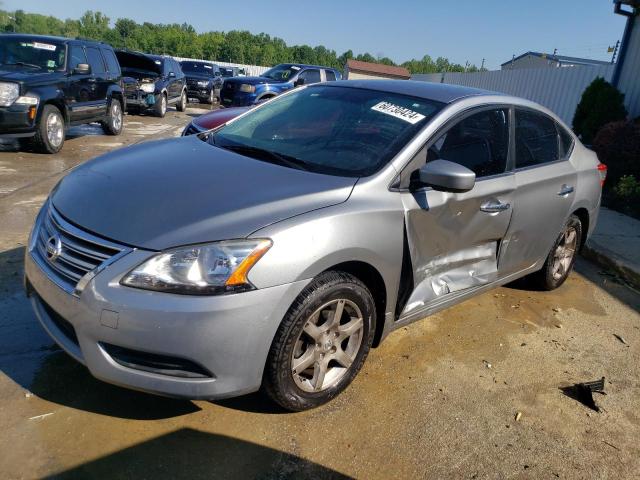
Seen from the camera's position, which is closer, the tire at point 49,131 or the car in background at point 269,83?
the tire at point 49,131

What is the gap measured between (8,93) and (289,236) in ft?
23.1

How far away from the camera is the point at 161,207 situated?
2.43 meters

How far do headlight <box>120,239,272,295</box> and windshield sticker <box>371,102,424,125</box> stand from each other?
149 cm

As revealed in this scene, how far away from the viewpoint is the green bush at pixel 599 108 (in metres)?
10.3

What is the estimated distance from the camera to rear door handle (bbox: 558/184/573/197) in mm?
4125

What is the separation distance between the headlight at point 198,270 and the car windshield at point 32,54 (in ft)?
26.0

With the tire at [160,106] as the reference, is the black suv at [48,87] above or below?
above

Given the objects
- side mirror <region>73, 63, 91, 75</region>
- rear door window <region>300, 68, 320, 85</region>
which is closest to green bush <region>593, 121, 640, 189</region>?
rear door window <region>300, 68, 320, 85</region>

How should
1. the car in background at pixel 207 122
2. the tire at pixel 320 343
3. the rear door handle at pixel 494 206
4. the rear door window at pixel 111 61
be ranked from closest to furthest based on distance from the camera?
the tire at pixel 320 343
the rear door handle at pixel 494 206
the car in background at pixel 207 122
the rear door window at pixel 111 61

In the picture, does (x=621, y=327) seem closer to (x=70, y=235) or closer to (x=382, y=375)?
(x=382, y=375)

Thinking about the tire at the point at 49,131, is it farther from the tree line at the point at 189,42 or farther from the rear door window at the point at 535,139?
the tree line at the point at 189,42

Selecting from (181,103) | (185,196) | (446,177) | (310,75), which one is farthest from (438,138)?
(181,103)

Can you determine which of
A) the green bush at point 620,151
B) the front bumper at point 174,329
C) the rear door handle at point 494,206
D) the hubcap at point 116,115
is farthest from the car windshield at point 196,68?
the front bumper at point 174,329

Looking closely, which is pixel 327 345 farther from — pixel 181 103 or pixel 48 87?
pixel 181 103
